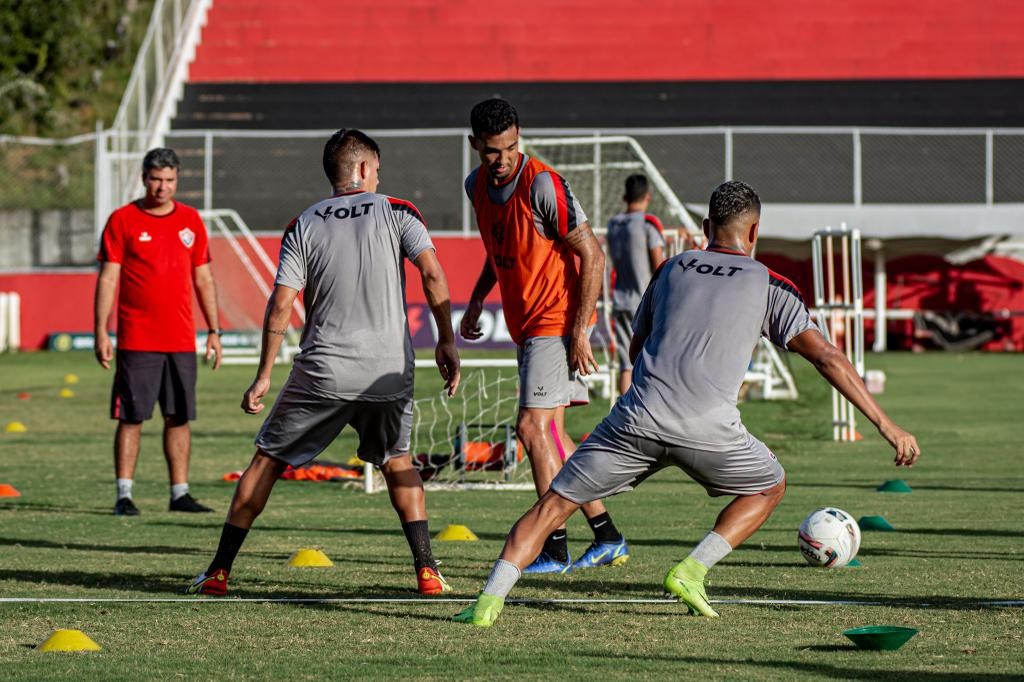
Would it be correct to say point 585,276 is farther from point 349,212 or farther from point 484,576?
point 484,576

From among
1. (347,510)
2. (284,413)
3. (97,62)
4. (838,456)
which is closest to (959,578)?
(284,413)

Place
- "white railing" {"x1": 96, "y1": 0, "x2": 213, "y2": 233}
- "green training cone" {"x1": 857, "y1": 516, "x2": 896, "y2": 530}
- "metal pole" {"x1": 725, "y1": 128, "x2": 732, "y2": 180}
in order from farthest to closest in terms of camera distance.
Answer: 1. "metal pole" {"x1": 725, "y1": 128, "x2": 732, "y2": 180}
2. "white railing" {"x1": 96, "y1": 0, "x2": 213, "y2": 233}
3. "green training cone" {"x1": 857, "y1": 516, "x2": 896, "y2": 530}

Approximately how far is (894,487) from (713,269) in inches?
200

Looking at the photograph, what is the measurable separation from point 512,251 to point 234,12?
30768mm

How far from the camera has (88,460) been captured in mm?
13062

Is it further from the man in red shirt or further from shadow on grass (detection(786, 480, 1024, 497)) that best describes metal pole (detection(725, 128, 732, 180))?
the man in red shirt

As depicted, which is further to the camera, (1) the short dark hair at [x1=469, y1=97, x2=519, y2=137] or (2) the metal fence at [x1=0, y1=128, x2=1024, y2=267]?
(2) the metal fence at [x1=0, y1=128, x2=1024, y2=267]

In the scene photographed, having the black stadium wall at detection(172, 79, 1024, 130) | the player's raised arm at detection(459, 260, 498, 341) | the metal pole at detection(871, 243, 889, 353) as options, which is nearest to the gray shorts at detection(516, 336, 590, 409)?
the player's raised arm at detection(459, 260, 498, 341)

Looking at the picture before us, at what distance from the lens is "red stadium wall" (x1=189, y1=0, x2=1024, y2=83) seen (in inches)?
1399

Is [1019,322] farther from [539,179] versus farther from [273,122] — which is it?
[539,179]

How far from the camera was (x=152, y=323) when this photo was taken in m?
9.85

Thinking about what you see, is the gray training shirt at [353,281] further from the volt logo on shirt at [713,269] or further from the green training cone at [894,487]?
the green training cone at [894,487]

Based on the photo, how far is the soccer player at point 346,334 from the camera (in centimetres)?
682

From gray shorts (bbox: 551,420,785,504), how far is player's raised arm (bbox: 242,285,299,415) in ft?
4.30
